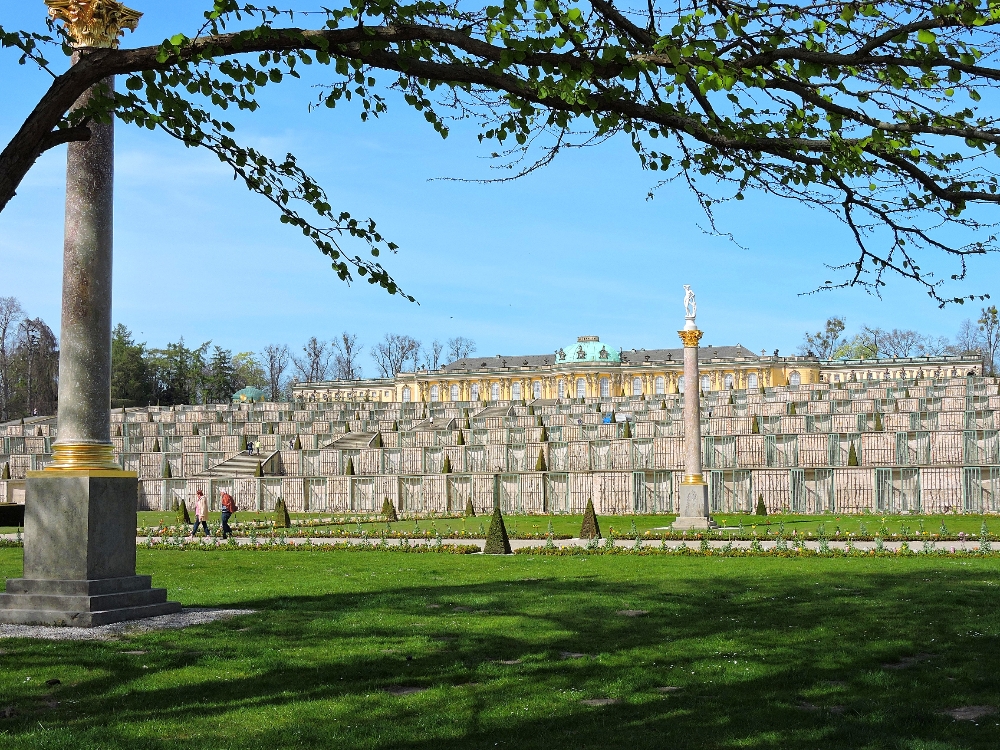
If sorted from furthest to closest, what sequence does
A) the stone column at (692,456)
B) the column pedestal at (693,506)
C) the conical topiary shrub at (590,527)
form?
the stone column at (692,456)
the column pedestal at (693,506)
the conical topiary shrub at (590,527)

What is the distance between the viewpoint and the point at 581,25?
6.78 meters

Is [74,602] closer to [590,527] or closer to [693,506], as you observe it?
[590,527]

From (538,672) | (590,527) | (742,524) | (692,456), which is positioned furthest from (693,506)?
(538,672)

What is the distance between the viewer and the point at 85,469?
11391 mm

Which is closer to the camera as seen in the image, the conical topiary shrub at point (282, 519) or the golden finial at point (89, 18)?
the golden finial at point (89, 18)

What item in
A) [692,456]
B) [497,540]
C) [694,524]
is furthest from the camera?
[692,456]

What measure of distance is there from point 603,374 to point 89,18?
370 ft

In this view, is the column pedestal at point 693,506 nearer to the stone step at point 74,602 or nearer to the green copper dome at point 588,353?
the stone step at point 74,602

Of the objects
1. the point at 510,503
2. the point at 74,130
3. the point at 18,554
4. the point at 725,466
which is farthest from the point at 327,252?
the point at 725,466

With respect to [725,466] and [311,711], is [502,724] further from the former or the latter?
[725,466]

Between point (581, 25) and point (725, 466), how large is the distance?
3612 cm

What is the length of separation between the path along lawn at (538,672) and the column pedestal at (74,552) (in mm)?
865

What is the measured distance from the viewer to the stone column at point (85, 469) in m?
11.2

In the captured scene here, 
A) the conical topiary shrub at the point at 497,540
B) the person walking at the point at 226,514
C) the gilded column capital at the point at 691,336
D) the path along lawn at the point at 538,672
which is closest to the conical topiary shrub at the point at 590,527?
the conical topiary shrub at the point at 497,540
